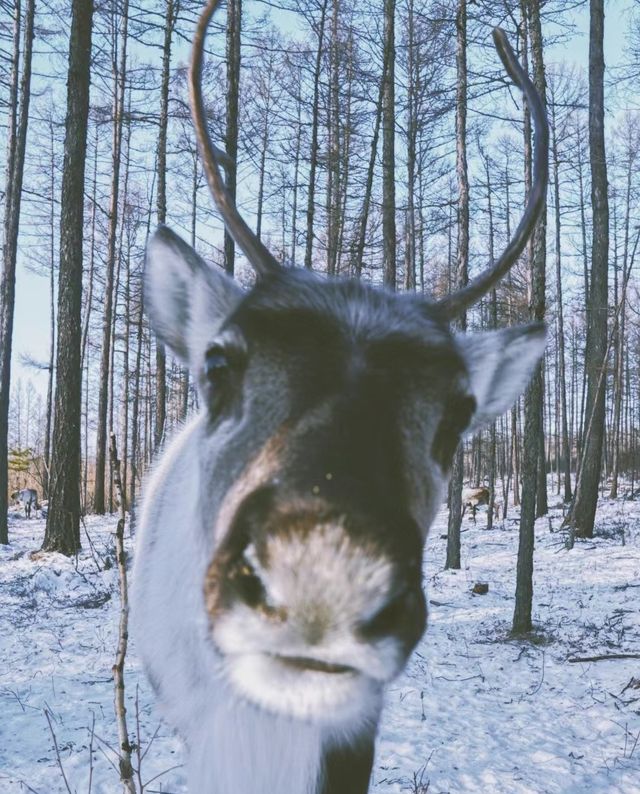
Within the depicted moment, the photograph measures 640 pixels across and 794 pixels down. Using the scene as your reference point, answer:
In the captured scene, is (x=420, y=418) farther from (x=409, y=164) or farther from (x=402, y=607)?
(x=409, y=164)

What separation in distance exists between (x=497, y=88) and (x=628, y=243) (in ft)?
68.3

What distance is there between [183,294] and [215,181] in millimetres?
412

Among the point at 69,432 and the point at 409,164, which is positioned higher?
the point at 409,164

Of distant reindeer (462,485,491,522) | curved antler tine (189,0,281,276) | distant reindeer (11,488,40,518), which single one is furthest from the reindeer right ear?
distant reindeer (462,485,491,522)

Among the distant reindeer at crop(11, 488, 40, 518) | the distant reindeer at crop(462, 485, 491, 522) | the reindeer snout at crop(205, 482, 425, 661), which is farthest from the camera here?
the distant reindeer at crop(462, 485, 491, 522)

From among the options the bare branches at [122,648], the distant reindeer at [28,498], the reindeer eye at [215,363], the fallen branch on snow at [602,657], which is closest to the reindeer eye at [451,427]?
the reindeer eye at [215,363]

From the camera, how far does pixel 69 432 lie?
36.1ft

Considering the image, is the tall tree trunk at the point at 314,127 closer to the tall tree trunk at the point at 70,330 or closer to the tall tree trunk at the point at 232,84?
the tall tree trunk at the point at 232,84

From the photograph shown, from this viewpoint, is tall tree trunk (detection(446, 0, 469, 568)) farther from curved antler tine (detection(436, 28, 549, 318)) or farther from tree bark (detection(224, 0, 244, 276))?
curved antler tine (detection(436, 28, 549, 318))

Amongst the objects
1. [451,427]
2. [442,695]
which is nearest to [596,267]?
[442,695]

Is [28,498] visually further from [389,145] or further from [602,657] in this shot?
[602,657]

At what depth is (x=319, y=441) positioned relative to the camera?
4.67ft

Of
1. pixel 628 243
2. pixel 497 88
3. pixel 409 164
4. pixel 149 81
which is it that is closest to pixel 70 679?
pixel 497 88

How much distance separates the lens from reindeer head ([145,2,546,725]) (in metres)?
1.19
